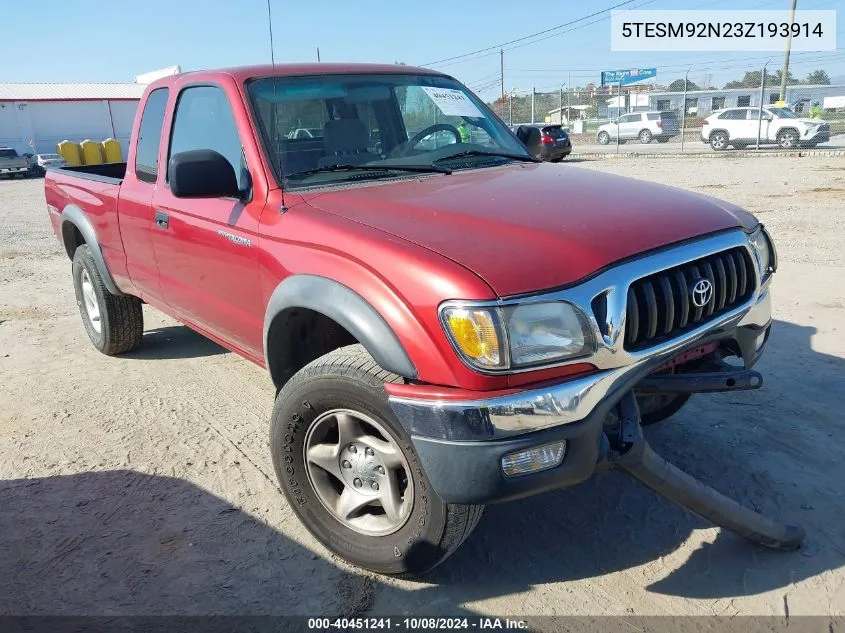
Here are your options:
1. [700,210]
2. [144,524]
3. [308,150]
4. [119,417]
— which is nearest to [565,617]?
[700,210]

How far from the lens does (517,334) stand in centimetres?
216

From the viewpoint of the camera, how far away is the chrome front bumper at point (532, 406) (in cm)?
213

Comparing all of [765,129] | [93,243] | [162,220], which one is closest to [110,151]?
[765,129]

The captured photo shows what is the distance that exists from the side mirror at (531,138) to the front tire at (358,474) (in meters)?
2.27

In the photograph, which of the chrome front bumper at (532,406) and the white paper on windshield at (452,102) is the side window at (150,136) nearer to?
the white paper on windshield at (452,102)

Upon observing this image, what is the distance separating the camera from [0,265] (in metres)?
9.14

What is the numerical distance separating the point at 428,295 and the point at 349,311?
35cm

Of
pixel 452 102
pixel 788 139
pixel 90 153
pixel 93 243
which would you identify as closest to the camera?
pixel 452 102

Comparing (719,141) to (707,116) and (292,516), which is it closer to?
(707,116)

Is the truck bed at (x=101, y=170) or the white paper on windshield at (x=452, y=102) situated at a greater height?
the white paper on windshield at (x=452, y=102)

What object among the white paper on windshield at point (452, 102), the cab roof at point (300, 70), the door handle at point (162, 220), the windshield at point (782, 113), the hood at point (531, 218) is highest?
the cab roof at point (300, 70)

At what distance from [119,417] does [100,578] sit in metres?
1.65

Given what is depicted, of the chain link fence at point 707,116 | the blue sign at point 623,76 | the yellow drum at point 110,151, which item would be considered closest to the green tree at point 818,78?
the chain link fence at point 707,116

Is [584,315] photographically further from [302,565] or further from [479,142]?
[479,142]
